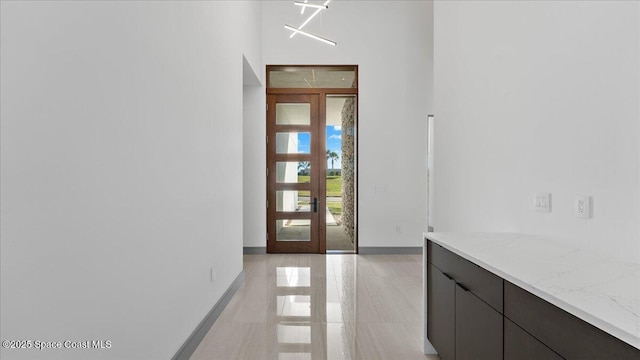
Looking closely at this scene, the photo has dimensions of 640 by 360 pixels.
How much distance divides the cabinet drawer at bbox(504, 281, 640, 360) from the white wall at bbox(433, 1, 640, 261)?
703mm

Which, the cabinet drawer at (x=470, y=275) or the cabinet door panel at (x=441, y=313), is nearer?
the cabinet drawer at (x=470, y=275)

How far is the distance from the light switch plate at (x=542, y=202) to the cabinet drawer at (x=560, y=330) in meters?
0.94

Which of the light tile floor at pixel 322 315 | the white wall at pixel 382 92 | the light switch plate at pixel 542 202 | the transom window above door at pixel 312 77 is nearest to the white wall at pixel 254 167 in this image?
the transom window above door at pixel 312 77

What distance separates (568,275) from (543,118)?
1.15m

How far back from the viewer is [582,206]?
1.93 metres

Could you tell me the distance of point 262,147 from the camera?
19.4ft

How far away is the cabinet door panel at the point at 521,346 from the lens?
1.26 meters

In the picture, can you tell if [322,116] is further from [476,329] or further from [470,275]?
[476,329]

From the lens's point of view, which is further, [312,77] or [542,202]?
[312,77]

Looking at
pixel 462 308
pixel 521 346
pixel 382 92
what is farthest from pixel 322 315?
pixel 382 92

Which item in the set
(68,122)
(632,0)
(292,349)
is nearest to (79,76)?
(68,122)

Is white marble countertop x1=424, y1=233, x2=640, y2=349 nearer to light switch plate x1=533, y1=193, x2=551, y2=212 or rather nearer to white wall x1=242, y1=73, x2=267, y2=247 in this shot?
light switch plate x1=533, y1=193, x2=551, y2=212

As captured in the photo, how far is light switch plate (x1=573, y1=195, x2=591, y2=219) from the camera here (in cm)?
189

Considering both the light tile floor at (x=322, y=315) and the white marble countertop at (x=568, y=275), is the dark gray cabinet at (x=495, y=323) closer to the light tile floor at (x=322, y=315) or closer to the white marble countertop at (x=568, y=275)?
the white marble countertop at (x=568, y=275)
